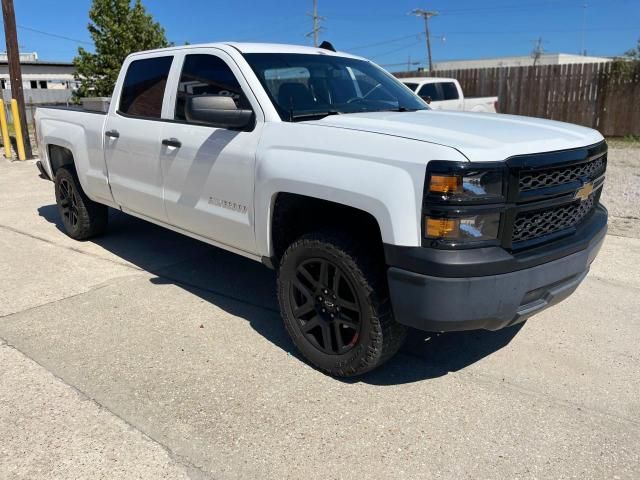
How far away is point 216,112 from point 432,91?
11024 mm

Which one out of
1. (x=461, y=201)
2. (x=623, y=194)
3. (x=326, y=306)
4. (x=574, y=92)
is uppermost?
(x=574, y=92)

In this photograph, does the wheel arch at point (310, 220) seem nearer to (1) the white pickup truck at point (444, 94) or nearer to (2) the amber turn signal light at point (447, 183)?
(2) the amber turn signal light at point (447, 183)

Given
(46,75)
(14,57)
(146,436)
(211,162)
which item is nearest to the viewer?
(146,436)

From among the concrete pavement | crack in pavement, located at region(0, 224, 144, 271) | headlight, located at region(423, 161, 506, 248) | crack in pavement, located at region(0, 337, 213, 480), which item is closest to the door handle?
the concrete pavement

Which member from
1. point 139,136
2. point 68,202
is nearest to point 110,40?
point 68,202

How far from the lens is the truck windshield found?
3.72 meters

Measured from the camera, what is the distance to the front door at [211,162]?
12.0 ft

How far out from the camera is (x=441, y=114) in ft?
12.4

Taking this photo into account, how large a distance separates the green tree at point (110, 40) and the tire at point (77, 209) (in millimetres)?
13693

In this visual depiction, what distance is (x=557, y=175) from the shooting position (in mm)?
2951

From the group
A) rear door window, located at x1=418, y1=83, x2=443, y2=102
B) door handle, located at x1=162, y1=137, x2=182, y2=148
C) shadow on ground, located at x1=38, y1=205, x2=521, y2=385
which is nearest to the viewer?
shadow on ground, located at x1=38, y1=205, x2=521, y2=385

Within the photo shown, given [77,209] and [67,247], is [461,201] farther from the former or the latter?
[67,247]

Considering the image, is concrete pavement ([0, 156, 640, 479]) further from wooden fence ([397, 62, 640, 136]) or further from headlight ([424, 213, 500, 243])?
wooden fence ([397, 62, 640, 136])

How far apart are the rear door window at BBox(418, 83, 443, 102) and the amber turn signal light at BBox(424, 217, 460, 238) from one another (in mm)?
11330
